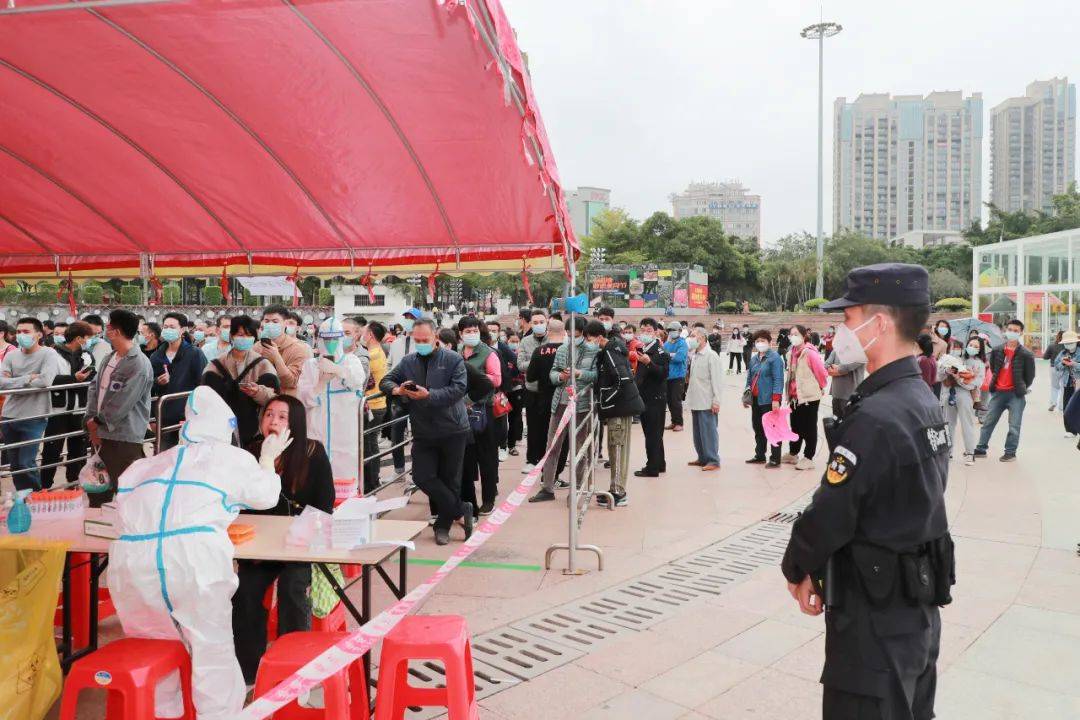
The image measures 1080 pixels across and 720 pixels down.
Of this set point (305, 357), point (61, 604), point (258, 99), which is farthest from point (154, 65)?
point (61, 604)

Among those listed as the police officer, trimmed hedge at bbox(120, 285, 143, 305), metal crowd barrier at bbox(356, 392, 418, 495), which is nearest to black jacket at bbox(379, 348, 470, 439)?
metal crowd barrier at bbox(356, 392, 418, 495)

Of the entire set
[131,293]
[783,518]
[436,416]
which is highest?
[131,293]

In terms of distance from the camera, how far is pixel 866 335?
2482mm

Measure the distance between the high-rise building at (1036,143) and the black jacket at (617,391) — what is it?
10298 cm

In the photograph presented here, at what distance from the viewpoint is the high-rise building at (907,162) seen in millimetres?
103812

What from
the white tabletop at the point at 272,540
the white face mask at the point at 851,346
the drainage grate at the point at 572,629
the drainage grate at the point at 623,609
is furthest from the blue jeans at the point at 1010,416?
the white tabletop at the point at 272,540

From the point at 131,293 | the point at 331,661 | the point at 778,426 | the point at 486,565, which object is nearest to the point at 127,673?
the point at 331,661

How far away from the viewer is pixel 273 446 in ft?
13.8

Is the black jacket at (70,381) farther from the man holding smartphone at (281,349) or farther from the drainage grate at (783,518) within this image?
the drainage grate at (783,518)

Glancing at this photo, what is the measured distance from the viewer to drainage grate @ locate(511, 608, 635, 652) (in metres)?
4.53

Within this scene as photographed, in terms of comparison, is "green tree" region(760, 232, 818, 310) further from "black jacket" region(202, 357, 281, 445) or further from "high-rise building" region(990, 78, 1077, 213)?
"black jacket" region(202, 357, 281, 445)

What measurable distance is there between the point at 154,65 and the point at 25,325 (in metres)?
4.57

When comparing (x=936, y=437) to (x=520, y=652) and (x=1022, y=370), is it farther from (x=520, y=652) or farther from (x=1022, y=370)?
(x=1022, y=370)

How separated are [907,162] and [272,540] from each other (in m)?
120
